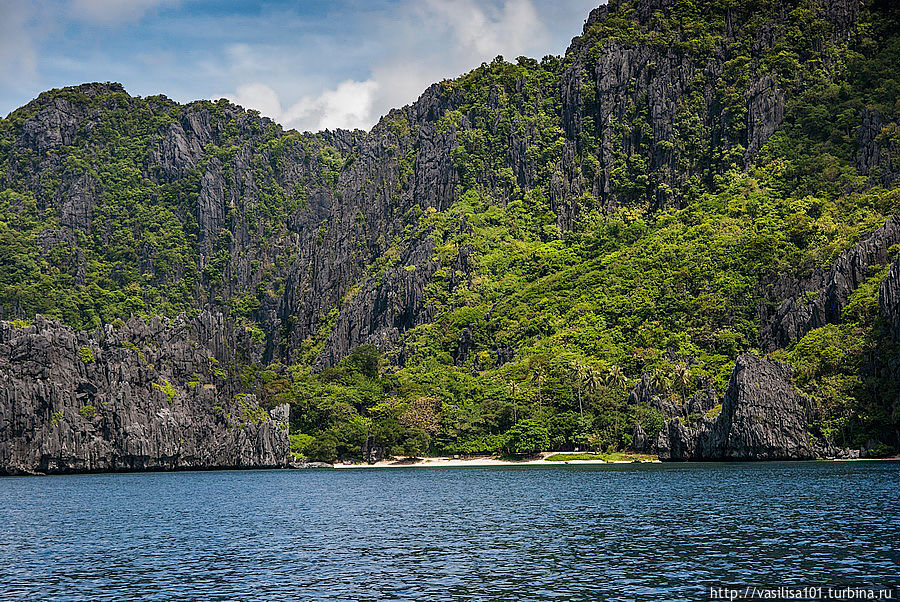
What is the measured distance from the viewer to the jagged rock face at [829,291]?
449 ft

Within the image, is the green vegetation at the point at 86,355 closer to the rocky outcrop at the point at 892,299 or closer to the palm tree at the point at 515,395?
the palm tree at the point at 515,395

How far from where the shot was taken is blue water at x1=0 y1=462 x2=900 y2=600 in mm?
37188

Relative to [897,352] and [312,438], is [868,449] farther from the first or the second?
[312,438]

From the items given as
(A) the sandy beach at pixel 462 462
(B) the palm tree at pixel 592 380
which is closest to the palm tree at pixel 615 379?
(B) the palm tree at pixel 592 380

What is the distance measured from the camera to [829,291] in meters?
138

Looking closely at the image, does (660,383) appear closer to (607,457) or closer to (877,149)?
(607,457)

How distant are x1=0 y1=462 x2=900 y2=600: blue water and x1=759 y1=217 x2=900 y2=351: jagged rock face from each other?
52.3 meters

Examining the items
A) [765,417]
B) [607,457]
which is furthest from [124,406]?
[765,417]

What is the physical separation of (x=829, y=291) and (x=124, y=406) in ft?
379

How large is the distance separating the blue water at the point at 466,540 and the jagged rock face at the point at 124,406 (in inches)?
1953

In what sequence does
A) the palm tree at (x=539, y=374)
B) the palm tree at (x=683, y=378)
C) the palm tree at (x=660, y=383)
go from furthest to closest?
the palm tree at (x=539, y=374) < the palm tree at (x=660, y=383) < the palm tree at (x=683, y=378)

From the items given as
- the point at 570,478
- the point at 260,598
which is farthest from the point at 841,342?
the point at 260,598

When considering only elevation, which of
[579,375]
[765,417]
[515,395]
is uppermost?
[579,375]

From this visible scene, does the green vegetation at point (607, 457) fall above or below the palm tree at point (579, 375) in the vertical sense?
below
